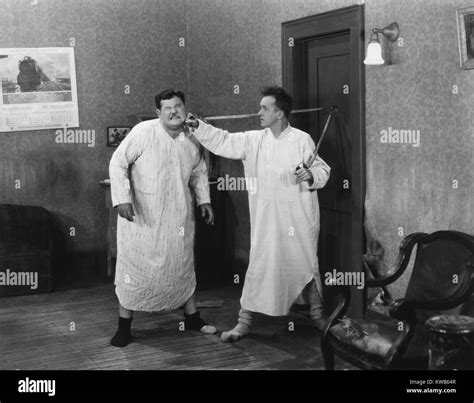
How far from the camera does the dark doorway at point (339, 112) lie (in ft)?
15.2

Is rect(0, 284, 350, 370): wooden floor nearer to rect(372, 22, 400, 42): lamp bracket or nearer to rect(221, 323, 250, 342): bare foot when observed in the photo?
rect(221, 323, 250, 342): bare foot

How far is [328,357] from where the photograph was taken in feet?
11.7

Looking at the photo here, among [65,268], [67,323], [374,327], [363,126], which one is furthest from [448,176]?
[65,268]

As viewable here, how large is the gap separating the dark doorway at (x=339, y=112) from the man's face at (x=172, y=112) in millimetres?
1043

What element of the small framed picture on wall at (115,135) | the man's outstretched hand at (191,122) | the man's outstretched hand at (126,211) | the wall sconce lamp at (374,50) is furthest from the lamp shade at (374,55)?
the small framed picture on wall at (115,135)

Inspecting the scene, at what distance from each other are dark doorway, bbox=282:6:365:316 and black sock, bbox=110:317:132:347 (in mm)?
1270

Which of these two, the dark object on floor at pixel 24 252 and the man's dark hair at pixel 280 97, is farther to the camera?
the dark object on floor at pixel 24 252

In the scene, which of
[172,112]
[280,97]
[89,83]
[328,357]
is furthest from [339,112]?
[89,83]

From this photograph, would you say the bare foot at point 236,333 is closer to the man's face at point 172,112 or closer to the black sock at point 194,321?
the black sock at point 194,321

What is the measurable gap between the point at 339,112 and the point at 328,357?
1840mm

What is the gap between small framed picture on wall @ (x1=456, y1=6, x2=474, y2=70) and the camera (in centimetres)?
375

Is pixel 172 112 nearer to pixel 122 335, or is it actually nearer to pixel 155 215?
pixel 155 215

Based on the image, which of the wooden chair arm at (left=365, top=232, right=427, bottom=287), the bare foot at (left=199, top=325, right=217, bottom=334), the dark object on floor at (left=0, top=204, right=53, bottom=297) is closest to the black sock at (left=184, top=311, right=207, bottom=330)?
the bare foot at (left=199, top=325, right=217, bottom=334)
